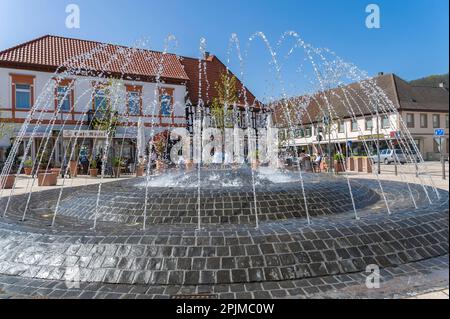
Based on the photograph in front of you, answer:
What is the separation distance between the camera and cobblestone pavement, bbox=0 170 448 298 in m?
3.96

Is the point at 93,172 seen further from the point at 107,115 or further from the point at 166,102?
the point at 166,102

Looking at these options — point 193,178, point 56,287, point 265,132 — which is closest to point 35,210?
point 193,178

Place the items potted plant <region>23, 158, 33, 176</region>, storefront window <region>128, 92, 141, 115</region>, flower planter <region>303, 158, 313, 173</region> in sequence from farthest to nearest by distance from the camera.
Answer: storefront window <region>128, 92, 141, 115</region> → potted plant <region>23, 158, 33, 176</region> → flower planter <region>303, 158, 313, 173</region>

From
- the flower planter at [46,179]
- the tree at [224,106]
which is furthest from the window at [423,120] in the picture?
the flower planter at [46,179]

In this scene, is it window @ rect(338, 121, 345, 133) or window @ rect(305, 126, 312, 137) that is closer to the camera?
window @ rect(338, 121, 345, 133)

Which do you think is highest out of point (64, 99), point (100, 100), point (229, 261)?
point (100, 100)

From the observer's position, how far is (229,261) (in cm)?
429

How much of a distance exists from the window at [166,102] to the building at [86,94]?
91 millimetres

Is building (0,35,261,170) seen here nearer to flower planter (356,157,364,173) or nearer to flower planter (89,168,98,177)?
flower planter (89,168,98,177)

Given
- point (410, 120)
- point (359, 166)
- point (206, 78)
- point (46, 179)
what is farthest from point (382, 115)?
point (46, 179)

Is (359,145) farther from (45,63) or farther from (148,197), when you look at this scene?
(148,197)

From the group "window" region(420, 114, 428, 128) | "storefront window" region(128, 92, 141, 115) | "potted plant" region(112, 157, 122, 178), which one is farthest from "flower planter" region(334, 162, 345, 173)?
"window" region(420, 114, 428, 128)

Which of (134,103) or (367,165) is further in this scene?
(134,103)

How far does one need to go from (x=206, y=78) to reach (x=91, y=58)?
12227 millimetres
